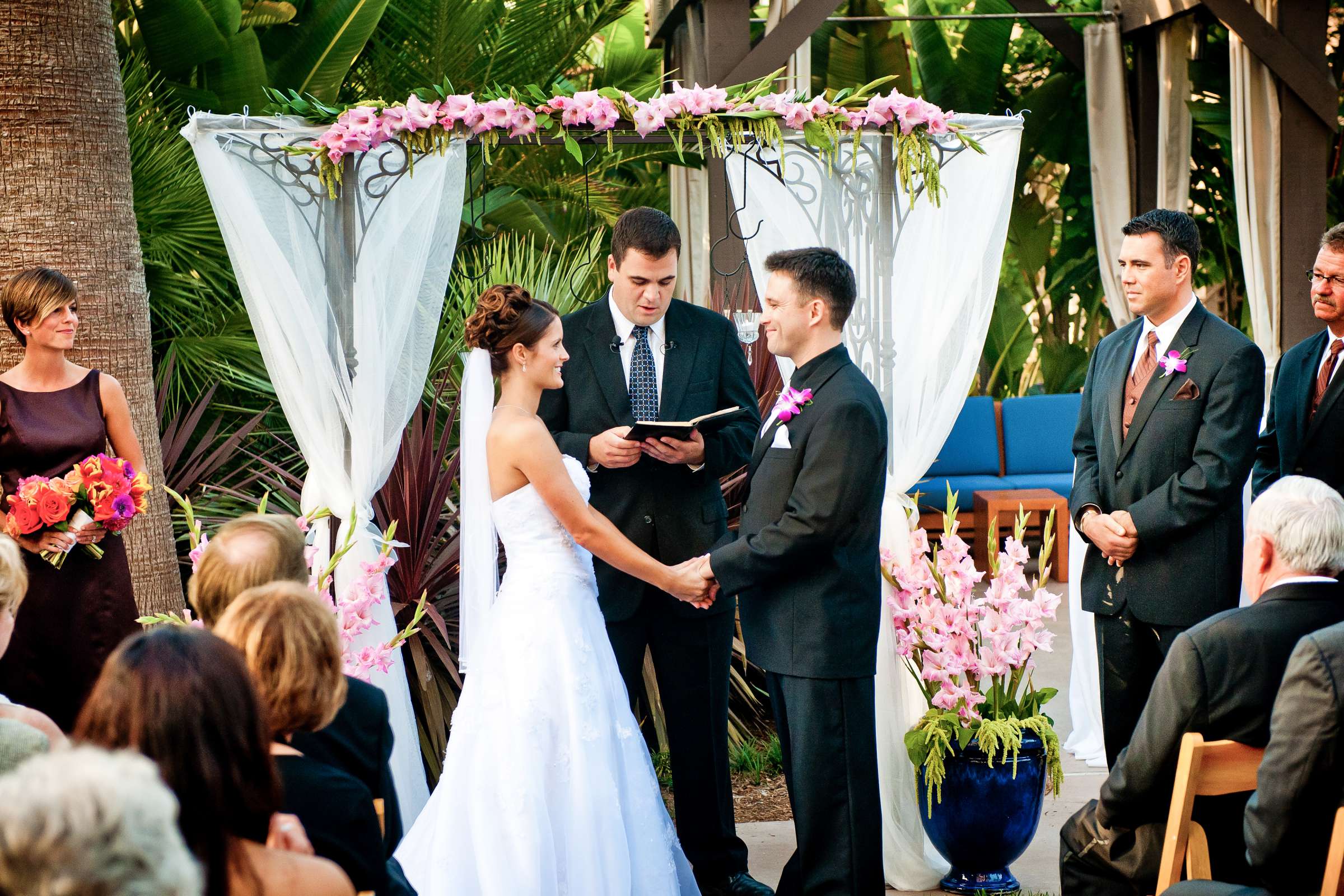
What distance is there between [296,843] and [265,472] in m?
4.09

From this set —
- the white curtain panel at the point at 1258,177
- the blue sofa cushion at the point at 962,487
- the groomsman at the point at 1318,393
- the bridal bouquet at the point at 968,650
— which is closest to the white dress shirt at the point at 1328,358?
Result: the groomsman at the point at 1318,393

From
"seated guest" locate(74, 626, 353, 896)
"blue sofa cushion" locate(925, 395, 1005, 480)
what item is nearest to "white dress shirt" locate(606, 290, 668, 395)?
"seated guest" locate(74, 626, 353, 896)

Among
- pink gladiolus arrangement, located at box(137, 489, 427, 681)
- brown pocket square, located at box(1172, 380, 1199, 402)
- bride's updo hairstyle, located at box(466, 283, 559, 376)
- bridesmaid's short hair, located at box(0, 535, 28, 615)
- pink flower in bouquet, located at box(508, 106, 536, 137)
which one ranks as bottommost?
pink gladiolus arrangement, located at box(137, 489, 427, 681)

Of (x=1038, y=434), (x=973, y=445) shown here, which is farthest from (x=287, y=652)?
(x=1038, y=434)

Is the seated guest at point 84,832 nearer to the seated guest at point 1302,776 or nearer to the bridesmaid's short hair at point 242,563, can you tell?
the bridesmaid's short hair at point 242,563

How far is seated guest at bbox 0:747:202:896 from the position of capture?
123 cm

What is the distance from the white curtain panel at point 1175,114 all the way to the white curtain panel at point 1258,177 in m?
0.83

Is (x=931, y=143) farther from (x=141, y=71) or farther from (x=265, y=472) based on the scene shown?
(x=141, y=71)

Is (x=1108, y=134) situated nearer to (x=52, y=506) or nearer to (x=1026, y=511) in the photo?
(x=1026, y=511)

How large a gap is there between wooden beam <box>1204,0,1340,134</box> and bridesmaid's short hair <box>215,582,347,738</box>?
767 cm

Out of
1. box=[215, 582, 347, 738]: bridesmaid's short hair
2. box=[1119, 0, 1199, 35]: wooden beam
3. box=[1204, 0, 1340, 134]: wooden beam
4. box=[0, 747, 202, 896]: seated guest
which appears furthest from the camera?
box=[1119, 0, 1199, 35]: wooden beam

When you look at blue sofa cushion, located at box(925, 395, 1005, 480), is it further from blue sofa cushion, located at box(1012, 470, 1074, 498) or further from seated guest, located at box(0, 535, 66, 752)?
seated guest, located at box(0, 535, 66, 752)

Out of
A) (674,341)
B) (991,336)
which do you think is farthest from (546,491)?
(991,336)

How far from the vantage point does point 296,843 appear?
1782mm
